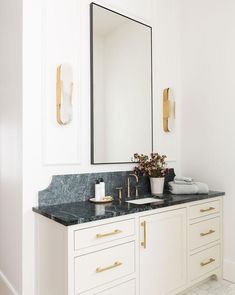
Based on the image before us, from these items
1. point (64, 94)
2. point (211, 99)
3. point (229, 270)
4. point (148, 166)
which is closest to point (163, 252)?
point (148, 166)

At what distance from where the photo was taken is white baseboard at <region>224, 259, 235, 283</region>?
8.40 feet

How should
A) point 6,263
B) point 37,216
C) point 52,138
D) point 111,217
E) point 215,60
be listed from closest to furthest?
point 111,217 < point 37,216 < point 52,138 < point 6,263 < point 215,60

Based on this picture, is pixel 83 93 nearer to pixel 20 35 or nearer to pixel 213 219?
pixel 20 35

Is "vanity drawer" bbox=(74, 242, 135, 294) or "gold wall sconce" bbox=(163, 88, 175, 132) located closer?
"vanity drawer" bbox=(74, 242, 135, 294)

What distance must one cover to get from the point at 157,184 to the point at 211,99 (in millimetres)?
1009

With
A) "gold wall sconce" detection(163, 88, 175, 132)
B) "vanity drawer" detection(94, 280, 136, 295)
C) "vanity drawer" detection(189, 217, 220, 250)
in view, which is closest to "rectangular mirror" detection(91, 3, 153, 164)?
"gold wall sconce" detection(163, 88, 175, 132)

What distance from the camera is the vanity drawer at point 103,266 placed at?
1.61 metres

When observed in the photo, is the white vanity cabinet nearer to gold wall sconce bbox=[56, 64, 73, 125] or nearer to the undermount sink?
the undermount sink

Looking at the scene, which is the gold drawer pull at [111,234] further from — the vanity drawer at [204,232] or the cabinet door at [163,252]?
the vanity drawer at [204,232]

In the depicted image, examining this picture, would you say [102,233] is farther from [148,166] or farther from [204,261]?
[204,261]

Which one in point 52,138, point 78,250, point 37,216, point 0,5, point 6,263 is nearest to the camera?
point 78,250

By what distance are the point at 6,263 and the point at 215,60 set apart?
2622 mm

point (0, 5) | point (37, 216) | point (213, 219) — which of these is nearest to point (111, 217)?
point (37, 216)

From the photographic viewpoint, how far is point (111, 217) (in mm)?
1760
